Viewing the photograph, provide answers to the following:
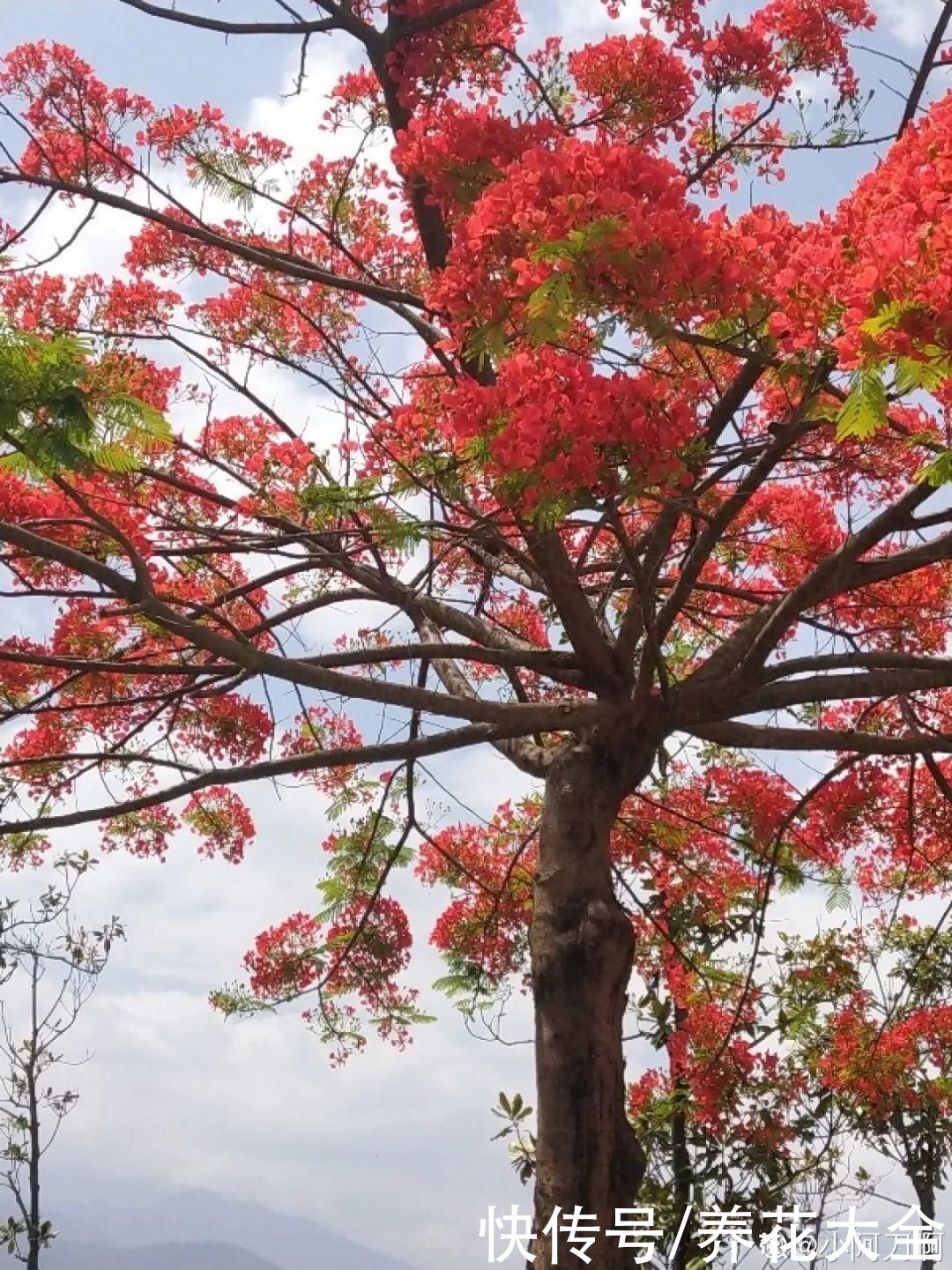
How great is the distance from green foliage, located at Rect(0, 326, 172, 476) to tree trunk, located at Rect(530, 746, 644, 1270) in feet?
8.31

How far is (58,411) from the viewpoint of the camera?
290 centimetres

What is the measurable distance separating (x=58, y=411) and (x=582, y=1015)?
2.86 meters

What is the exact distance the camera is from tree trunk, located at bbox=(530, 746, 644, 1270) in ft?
14.2

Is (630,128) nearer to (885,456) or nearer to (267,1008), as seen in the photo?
(885,456)

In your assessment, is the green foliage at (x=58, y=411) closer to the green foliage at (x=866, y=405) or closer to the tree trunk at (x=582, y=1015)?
the green foliage at (x=866, y=405)

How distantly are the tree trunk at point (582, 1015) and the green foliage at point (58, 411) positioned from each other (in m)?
2.53

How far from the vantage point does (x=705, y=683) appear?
15.5 ft

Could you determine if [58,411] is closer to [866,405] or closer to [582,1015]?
[866,405]

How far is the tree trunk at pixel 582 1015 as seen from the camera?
4.33m

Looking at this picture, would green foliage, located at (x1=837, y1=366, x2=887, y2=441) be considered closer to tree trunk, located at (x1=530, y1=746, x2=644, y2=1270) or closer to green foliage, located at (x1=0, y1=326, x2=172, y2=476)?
green foliage, located at (x1=0, y1=326, x2=172, y2=476)

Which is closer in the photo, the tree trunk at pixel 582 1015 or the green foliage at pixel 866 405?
the green foliage at pixel 866 405

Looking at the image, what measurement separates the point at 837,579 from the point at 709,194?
2227mm

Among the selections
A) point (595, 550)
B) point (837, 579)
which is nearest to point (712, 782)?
point (595, 550)

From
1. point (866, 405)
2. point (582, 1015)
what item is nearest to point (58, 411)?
point (866, 405)
